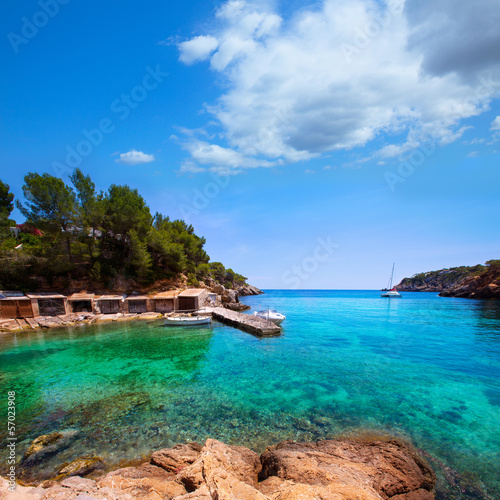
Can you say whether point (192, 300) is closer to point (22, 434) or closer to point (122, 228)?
point (122, 228)

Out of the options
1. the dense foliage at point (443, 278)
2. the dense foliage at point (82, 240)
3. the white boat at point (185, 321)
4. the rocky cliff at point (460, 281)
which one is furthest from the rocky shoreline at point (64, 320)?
the dense foliage at point (443, 278)

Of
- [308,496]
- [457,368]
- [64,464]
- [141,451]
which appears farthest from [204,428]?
[457,368]

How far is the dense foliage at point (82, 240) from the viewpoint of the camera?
35281mm

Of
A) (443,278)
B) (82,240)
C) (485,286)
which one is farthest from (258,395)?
(443,278)

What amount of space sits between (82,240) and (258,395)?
39.4 m

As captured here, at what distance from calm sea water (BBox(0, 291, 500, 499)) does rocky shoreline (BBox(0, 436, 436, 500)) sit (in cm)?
107

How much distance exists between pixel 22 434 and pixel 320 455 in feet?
31.2

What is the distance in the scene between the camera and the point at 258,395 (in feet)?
37.3

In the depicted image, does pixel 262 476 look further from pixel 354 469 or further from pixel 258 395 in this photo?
pixel 258 395

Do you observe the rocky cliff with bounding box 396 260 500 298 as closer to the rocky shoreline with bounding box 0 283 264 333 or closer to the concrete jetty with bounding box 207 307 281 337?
the concrete jetty with bounding box 207 307 281 337

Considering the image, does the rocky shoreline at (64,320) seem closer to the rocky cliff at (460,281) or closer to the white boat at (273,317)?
the white boat at (273,317)

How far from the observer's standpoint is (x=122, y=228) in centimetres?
4181

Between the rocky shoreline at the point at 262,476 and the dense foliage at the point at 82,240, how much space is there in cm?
3578

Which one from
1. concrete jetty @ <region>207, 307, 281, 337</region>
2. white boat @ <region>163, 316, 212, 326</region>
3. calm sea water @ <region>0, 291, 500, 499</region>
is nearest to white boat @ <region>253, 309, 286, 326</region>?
concrete jetty @ <region>207, 307, 281, 337</region>
